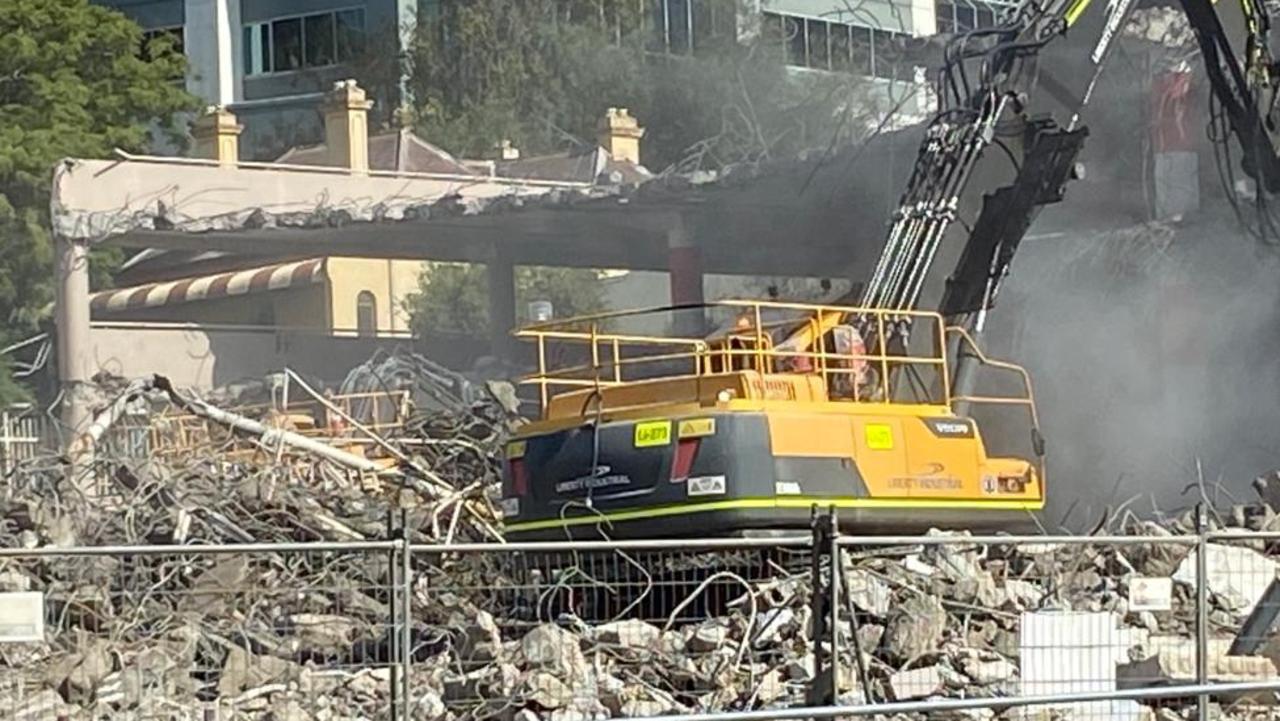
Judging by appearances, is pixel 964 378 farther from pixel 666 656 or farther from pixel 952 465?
pixel 666 656

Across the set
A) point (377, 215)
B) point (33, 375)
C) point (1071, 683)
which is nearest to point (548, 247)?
point (377, 215)

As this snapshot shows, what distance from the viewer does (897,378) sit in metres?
18.9

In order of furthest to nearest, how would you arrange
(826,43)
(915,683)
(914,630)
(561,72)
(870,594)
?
(561,72) → (826,43) → (870,594) → (914,630) → (915,683)

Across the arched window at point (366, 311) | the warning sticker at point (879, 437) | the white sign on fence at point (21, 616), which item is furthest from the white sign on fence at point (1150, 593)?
the arched window at point (366, 311)

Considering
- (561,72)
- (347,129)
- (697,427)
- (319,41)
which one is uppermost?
(319,41)

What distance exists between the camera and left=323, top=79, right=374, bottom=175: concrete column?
54906 mm

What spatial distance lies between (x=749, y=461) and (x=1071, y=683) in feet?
17.2

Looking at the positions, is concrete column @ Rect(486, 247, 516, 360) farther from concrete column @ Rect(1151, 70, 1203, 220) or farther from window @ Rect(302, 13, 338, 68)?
window @ Rect(302, 13, 338, 68)

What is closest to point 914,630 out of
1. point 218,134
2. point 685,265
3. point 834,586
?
point 834,586

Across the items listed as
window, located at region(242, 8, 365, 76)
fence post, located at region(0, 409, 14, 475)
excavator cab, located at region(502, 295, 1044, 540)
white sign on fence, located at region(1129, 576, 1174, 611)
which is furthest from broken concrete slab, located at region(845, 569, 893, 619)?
window, located at region(242, 8, 365, 76)

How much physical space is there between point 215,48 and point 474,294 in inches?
786

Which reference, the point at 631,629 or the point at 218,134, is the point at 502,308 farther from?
the point at 631,629

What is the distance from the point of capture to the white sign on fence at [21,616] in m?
10.2

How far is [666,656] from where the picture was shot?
14492 mm
